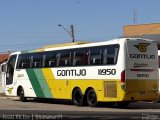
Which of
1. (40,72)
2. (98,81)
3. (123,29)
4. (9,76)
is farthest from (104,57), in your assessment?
(123,29)

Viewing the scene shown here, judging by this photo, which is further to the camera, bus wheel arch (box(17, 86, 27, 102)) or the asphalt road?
bus wheel arch (box(17, 86, 27, 102))

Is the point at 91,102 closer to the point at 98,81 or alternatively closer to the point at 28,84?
the point at 98,81

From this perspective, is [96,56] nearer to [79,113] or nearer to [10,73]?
[79,113]

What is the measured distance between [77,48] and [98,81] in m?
2.51

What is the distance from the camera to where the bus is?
24.0 m

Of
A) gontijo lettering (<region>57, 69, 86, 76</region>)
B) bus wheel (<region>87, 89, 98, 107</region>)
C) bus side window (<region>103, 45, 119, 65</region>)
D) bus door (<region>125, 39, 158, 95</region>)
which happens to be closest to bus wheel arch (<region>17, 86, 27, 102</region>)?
gontijo lettering (<region>57, 69, 86, 76</region>)

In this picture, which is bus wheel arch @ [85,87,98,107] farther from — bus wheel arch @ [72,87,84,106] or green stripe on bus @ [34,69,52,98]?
green stripe on bus @ [34,69,52,98]

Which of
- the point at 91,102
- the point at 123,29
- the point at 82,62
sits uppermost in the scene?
the point at 123,29

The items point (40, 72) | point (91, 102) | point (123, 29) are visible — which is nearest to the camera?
point (91, 102)

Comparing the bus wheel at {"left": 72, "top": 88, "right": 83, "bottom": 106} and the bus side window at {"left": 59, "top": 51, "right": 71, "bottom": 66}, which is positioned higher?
the bus side window at {"left": 59, "top": 51, "right": 71, "bottom": 66}

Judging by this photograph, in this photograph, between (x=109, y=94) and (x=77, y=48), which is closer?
(x=109, y=94)

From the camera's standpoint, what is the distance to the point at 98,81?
25078 millimetres

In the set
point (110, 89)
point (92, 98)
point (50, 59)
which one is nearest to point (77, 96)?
point (92, 98)

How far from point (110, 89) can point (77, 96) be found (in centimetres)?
286
